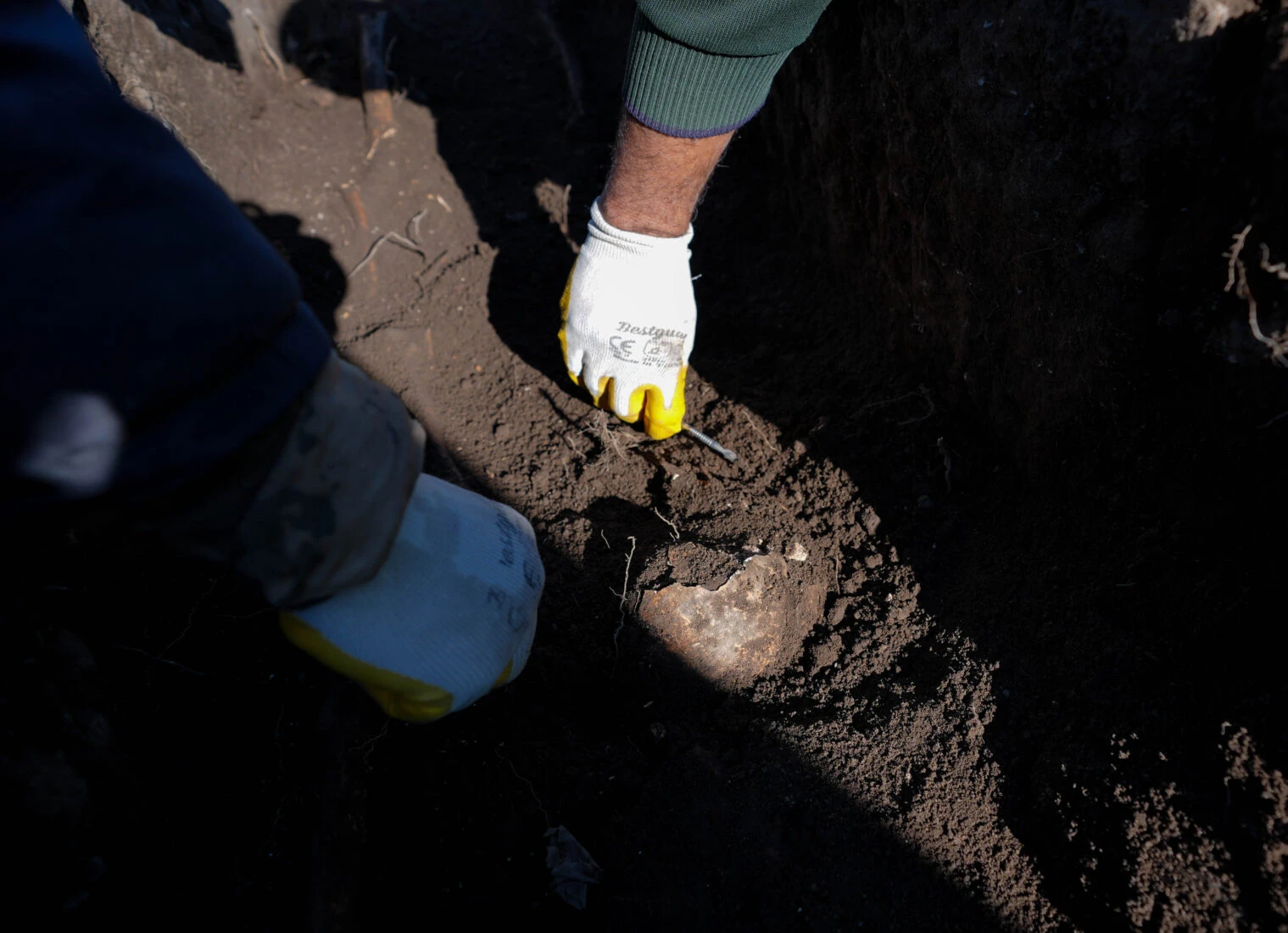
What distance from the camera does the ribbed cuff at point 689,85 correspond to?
1.51 m

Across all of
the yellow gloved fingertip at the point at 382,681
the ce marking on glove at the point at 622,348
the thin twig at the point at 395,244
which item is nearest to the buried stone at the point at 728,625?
the yellow gloved fingertip at the point at 382,681

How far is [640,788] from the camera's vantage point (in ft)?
4.43

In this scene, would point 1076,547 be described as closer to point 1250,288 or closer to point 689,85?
point 1250,288

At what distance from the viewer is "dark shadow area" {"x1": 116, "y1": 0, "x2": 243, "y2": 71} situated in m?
2.42

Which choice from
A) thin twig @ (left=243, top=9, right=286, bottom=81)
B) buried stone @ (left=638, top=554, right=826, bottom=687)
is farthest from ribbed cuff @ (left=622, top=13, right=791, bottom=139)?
thin twig @ (left=243, top=9, right=286, bottom=81)

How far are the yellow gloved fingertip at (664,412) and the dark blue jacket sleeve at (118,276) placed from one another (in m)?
1.04

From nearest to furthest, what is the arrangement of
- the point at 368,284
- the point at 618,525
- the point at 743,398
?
the point at 618,525 < the point at 743,398 < the point at 368,284

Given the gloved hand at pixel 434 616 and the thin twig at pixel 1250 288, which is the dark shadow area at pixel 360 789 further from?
the thin twig at pixel 1250 288

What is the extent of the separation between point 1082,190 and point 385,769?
5.20ft

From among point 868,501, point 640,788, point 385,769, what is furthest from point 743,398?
point 385,769

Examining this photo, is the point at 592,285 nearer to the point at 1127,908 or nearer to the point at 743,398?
the point at 743,398

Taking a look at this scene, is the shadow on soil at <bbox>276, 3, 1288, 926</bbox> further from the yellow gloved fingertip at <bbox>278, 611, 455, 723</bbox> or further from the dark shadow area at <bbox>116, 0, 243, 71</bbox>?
the dark shadow area at <bbox>116, 0, 243, 71</bbox>

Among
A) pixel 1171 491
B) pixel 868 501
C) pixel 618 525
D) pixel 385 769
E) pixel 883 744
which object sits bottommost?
pixel 385 769

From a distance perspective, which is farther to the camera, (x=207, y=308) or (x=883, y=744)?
(x=883, y=744)
